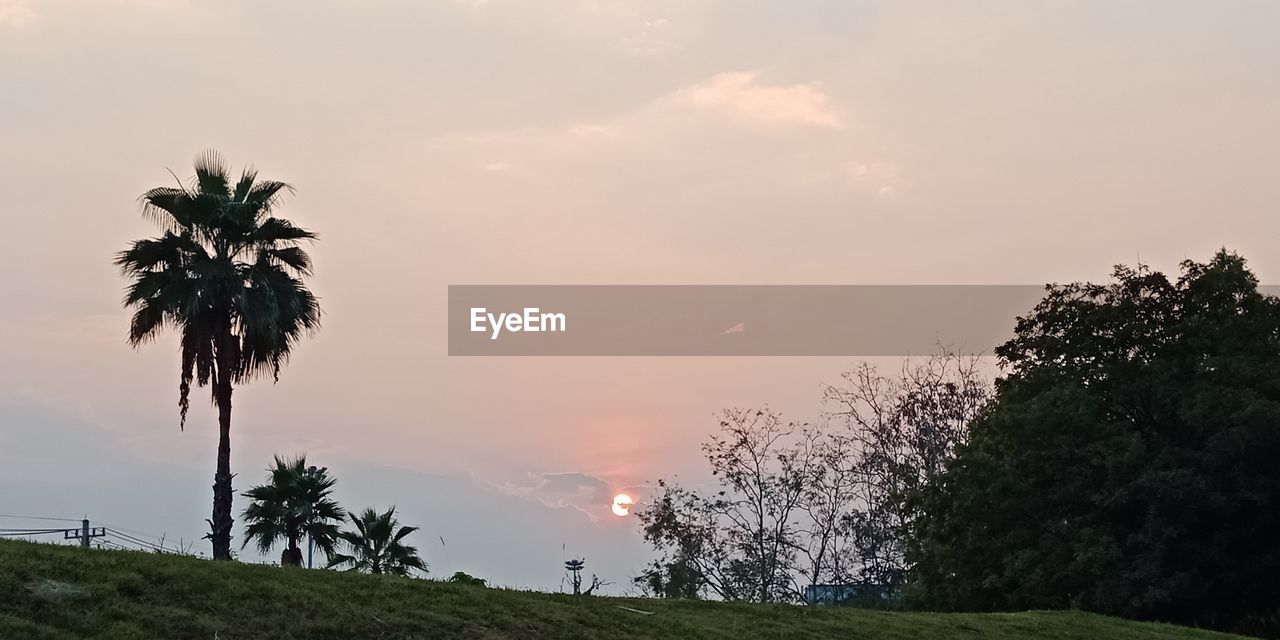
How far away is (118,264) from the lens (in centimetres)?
3431

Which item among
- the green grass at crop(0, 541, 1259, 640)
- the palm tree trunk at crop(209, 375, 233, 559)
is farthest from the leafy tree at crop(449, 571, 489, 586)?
the palm tree trunk at crop(209, 375, 233, 559)

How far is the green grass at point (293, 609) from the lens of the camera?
11.5 metres

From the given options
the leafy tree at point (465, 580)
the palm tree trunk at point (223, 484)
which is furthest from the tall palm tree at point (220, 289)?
the leafy tree at point (465, 580)

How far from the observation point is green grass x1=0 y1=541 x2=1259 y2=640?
1151 cm

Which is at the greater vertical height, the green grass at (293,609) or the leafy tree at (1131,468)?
the leafy tree at (1131,468)

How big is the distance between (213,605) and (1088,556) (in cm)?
2495

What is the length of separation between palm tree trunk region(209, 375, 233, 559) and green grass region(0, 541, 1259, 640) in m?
17.8

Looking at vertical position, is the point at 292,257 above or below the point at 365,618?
above

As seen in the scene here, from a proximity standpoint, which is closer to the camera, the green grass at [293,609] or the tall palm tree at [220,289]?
the green grass at [293,609]

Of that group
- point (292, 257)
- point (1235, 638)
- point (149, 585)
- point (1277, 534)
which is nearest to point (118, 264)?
point (292, 257)

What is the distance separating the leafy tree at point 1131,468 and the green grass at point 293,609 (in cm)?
1509

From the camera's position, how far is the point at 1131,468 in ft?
104

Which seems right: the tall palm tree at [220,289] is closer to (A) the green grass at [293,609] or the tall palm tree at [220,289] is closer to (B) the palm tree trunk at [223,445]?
(B) the palm tree trunk at [223,445]

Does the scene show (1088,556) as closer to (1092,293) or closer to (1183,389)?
(1183,389)
